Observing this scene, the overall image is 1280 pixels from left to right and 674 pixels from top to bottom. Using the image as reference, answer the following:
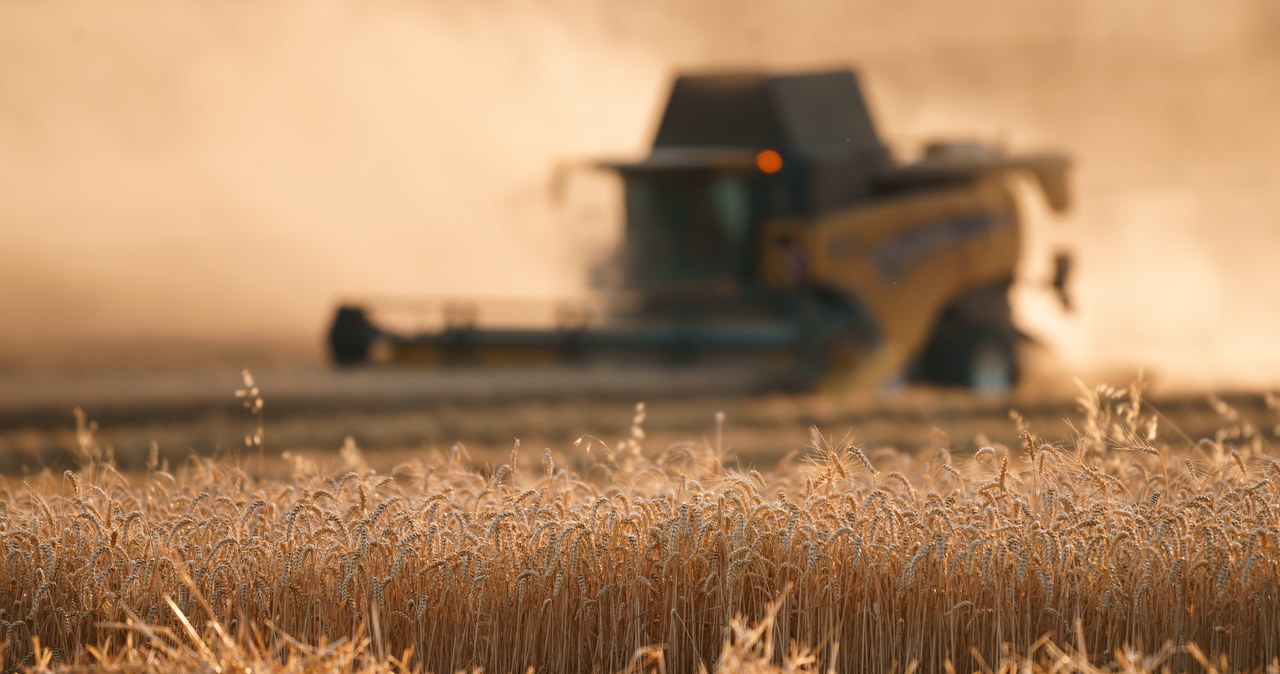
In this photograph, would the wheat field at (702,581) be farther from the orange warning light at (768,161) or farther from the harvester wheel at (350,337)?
the harvester wheel at (350,337)

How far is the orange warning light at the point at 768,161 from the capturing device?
601 inches

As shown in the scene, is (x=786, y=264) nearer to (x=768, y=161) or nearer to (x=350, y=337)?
(x=768, y=161)

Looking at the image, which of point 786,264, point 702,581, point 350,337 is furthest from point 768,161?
point 702,581

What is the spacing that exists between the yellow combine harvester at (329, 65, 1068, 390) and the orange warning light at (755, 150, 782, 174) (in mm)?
17

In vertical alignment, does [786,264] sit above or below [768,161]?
below

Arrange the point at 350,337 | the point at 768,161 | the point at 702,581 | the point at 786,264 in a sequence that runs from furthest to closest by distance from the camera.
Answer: the point at 350,337
the point at 768,161
the point at 786,264
the point at 702,581

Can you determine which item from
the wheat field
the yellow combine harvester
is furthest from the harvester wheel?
the wheat field

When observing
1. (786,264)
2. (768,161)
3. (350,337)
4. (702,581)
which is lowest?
(702,581)

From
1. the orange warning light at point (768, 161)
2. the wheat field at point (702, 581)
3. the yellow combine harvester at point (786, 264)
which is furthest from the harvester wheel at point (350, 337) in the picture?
the wheat field at point (702, 581)

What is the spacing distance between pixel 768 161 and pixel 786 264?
39.0 inches

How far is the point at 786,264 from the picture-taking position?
15062 mm

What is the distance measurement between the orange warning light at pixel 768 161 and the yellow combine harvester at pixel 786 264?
0.02 metres

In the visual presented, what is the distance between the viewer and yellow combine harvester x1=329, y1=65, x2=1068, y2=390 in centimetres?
1491

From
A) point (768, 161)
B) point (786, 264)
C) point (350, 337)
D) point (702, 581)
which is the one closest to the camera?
point (702, 581)
